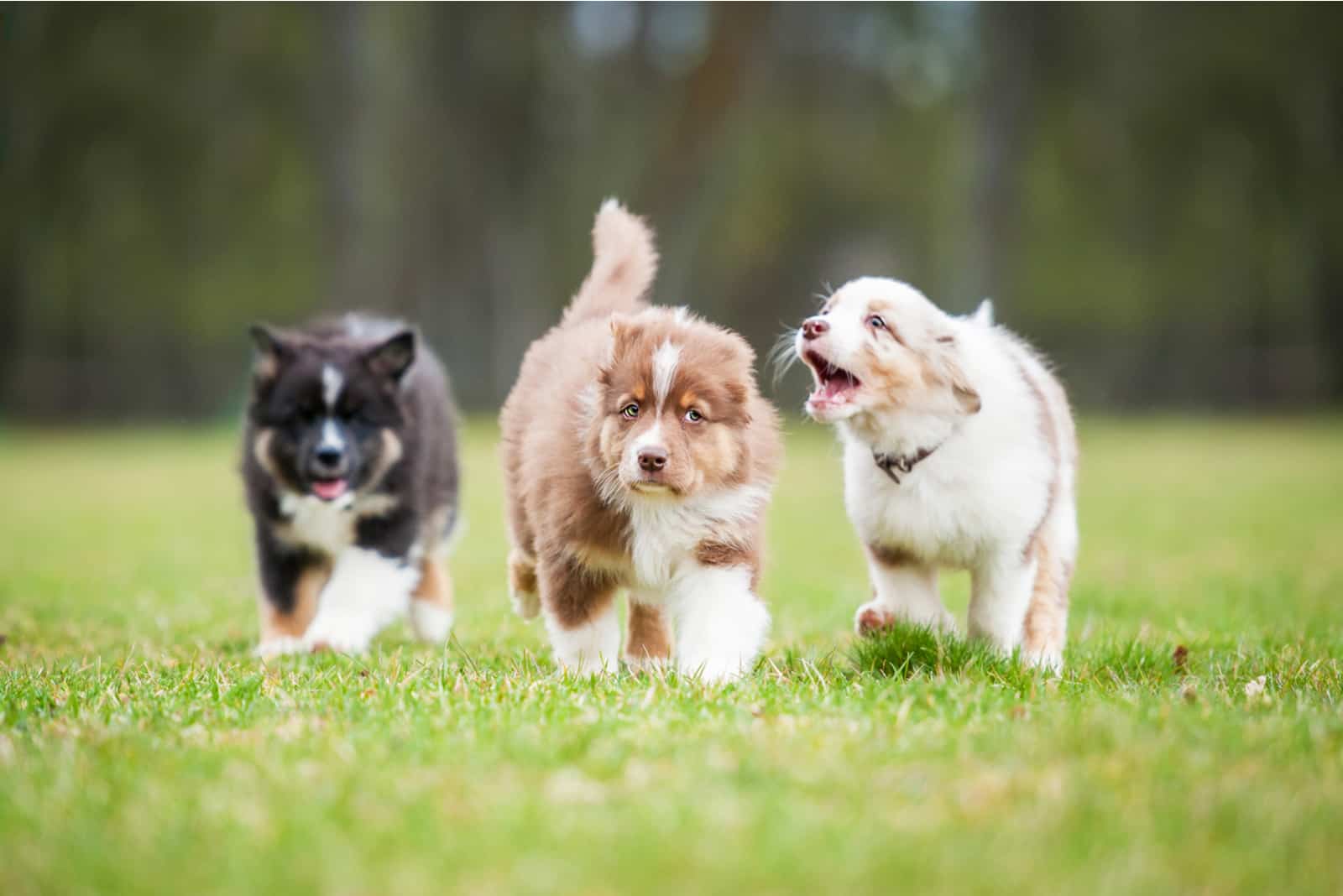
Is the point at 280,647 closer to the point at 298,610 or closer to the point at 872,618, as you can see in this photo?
the point at 298,610

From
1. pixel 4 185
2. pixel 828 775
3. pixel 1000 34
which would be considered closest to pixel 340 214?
pixel 4 185

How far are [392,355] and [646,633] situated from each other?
1.88 metres

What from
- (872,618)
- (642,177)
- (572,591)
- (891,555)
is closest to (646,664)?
(572,591)

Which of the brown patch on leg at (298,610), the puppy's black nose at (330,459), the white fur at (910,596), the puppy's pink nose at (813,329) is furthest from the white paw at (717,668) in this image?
the brown patch on leg at (298,610)

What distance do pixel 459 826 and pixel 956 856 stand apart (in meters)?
1.01

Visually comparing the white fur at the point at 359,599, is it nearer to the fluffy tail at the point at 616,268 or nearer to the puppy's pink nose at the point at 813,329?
the fluffy tail at the point at 616,268

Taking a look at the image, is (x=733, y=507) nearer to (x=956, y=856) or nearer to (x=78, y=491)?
(x=956, y=856)

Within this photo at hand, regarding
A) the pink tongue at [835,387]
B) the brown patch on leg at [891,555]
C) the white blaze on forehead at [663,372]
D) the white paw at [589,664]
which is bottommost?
the white paw at [589,664]

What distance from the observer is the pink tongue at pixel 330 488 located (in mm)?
6242

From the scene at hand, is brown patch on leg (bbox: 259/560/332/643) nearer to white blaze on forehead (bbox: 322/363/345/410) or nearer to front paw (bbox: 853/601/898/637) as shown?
white blaze on forehead (bbox: 322/363/345/410)

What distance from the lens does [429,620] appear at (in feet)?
22.8

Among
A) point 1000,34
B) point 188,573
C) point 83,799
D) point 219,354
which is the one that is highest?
point 1000,34

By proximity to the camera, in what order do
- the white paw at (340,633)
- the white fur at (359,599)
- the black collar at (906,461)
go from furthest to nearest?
1. the white fur at (359,599)
2. the white paw at (340,633)
3. the black collar at (906,461)

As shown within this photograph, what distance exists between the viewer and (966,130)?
108 feet
